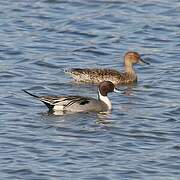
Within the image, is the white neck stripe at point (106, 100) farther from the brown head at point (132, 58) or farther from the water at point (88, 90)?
the brown head at point (132, 58)

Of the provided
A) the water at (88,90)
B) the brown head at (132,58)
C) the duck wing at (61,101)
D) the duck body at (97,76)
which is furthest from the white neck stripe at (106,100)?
the brown head at (132,58)

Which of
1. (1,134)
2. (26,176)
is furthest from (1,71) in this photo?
(26,176)

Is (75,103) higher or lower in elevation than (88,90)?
lower

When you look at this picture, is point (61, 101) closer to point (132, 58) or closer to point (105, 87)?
point (105, 87)

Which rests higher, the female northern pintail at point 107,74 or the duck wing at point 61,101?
the female northern pintail at point 107,74

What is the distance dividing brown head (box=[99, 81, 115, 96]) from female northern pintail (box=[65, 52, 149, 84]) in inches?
44.5

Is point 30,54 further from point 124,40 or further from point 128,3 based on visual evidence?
point 128,3

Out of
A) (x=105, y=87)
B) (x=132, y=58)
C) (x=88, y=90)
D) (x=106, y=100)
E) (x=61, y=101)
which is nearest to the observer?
(x=61, y=101)

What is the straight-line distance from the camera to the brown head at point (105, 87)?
57.4 feet

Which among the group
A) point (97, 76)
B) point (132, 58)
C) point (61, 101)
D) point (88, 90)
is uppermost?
point (132, 58)

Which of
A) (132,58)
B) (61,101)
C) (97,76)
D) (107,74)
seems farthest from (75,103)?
(132,58)

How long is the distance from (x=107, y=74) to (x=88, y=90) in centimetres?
45

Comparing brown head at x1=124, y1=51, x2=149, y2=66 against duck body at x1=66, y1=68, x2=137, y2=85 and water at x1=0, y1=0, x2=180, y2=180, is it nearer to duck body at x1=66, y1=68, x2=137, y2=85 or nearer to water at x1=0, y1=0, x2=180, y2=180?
water at x1=0, y1=0, x2=180, y2=180

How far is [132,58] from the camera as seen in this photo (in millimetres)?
19844
